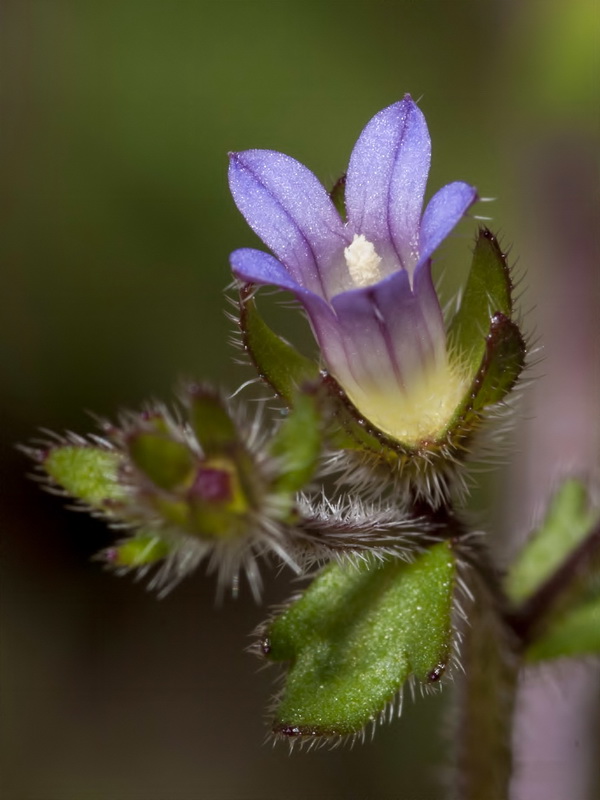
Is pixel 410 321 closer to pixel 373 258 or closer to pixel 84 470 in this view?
pixel 373 258

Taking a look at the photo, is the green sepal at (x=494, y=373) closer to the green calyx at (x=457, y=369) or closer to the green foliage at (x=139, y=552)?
the green calyx at (x=457, y=369)

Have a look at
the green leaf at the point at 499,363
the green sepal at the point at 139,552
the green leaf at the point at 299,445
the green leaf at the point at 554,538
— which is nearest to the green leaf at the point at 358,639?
the green leaf at the point at 499,363

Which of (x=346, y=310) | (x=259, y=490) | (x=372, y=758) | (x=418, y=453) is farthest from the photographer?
(x=372, y=758)

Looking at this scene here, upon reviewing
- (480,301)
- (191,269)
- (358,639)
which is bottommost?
(358,639)

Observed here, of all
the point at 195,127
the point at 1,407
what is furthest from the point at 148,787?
the point at 195,127

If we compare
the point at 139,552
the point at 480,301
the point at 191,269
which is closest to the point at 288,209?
the point at 480,301

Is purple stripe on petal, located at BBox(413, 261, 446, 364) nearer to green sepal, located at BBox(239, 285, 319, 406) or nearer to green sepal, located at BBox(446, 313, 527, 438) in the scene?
green sepal, located at BBox(446, 313, 527, 438)

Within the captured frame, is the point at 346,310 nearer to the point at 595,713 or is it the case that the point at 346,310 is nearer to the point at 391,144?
the point at 391,144
